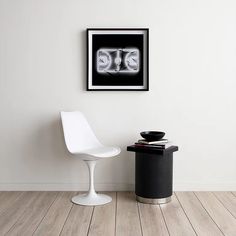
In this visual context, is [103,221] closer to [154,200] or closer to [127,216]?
[127,216]

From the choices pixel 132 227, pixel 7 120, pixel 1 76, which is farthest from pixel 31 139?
pixel 132 227

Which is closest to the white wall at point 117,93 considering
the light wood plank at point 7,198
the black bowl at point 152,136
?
the light wood plank at point 7,198

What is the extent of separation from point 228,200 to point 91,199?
132cm

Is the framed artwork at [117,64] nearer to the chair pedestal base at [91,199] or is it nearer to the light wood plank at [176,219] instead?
the chair pedestal base at [91,199]

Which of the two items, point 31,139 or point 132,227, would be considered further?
point 31,139

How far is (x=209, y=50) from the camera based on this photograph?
3.84 m

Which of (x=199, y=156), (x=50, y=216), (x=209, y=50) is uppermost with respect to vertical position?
(x=209, y=50)

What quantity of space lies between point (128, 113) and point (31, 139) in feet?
3.47

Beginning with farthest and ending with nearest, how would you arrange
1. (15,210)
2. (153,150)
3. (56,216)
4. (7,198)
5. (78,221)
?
(7,198)
(153,150)
(15,210)
(56,216)
(78,221)

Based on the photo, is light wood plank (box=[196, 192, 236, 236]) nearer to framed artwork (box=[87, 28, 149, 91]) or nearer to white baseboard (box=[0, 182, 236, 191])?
white baseboard (box=[0, 182, 236, 191])

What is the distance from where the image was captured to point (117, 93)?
3.88 m

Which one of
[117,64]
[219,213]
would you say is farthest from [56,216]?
[117,64]

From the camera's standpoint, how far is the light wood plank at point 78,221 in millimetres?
2781

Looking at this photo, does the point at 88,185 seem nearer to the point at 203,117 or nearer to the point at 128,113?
the point at 128,113
